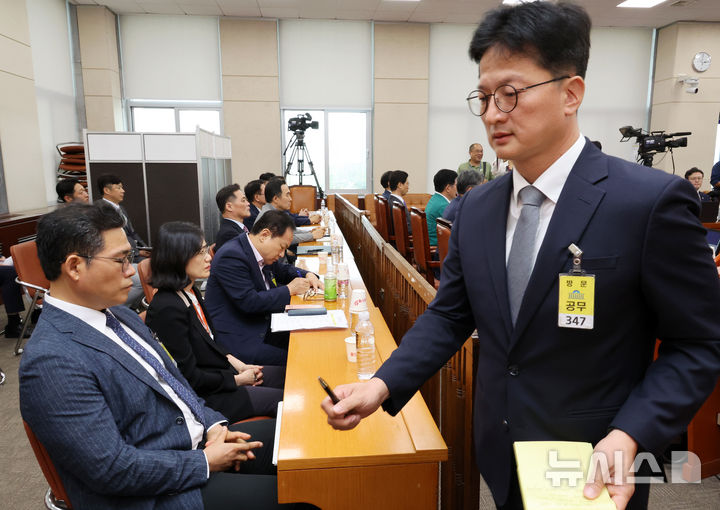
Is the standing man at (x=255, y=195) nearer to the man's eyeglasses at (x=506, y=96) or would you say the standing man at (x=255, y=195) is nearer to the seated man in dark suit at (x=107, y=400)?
the seated man in dark suit at (x=107, y=400)

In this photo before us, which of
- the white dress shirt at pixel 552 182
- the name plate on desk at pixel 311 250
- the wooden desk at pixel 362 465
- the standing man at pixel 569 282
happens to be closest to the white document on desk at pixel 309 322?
the wooden desk at pixel 362 465

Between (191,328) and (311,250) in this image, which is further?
(311,250)

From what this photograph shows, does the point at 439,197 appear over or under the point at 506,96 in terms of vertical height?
under

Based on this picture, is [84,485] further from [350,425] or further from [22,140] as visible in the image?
[22,140]

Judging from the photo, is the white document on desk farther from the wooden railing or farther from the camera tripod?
the camera tripod

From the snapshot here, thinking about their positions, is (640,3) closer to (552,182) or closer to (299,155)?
(299,155)

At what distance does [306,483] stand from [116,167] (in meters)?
5.72

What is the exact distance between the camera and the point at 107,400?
116 centimetres

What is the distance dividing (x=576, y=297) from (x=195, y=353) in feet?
4.85

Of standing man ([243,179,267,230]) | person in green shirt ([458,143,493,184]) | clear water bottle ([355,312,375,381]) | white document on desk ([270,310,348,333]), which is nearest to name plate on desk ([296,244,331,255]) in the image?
standing man ([243,179,267,230])

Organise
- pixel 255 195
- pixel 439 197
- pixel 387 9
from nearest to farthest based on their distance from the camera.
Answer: pixel 439 197 < pixel 255 195 < pixel 387 9

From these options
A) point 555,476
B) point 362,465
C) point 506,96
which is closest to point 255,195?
point 362,465

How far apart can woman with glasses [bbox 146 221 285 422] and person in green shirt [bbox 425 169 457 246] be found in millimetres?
3016

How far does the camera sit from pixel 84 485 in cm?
115
